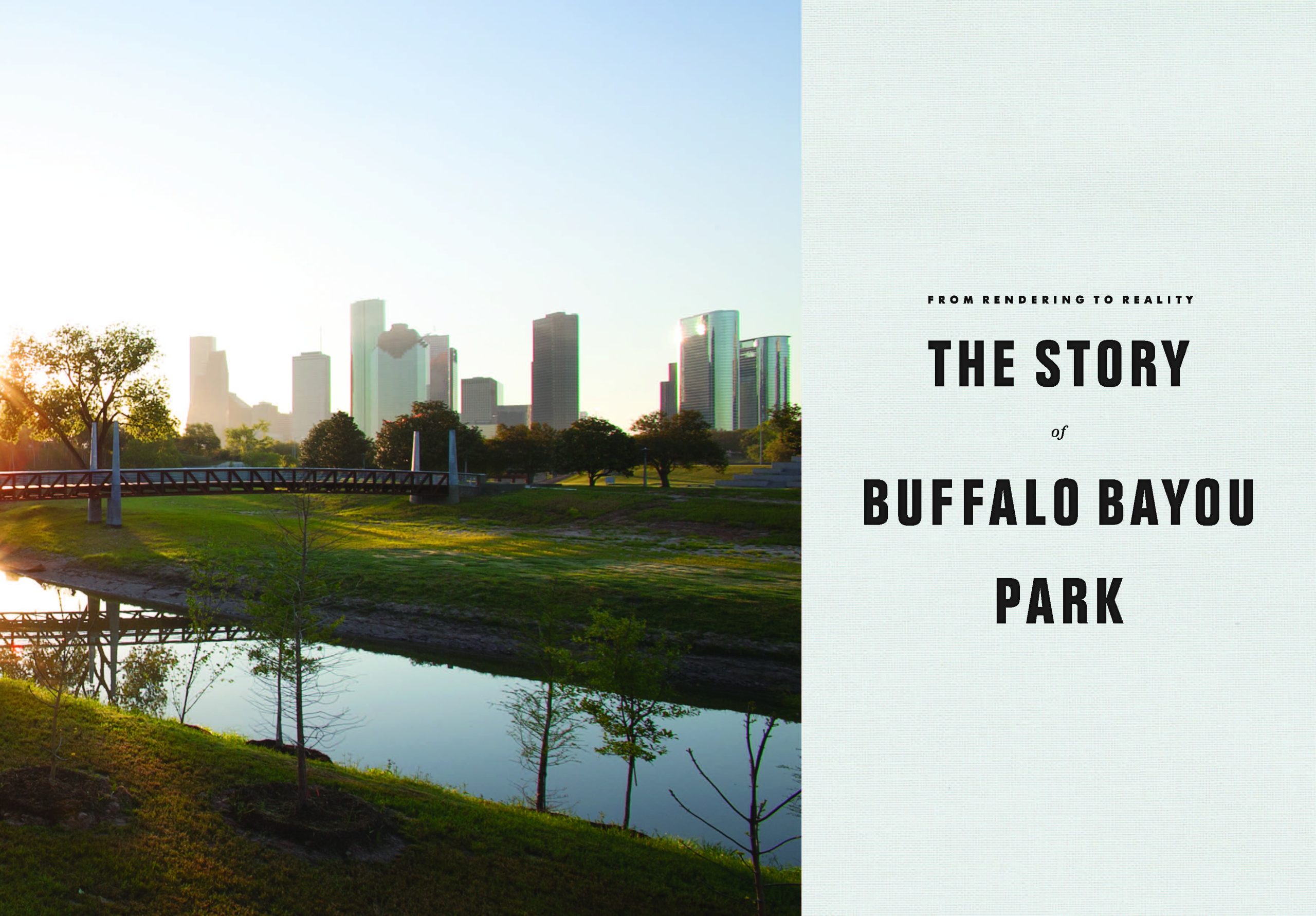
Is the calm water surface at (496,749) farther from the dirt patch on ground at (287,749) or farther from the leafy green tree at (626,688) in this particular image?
the dirt patch on ground at (287,749)

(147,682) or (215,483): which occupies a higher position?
(215,483)

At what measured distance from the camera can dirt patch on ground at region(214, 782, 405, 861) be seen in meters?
10.2

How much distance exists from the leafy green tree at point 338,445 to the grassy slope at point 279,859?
77449 mm

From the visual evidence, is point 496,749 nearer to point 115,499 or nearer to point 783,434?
point 115,499

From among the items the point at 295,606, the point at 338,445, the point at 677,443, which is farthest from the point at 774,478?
the point at 295,606

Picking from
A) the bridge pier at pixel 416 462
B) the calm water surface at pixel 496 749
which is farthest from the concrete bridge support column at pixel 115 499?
the calm water surface at pixel 496 749

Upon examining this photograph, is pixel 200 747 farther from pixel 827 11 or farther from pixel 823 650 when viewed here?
pixel 827 11

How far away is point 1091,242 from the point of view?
593 centimetres

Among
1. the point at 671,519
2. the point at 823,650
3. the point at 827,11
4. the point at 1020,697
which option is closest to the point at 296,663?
the point at 823,650

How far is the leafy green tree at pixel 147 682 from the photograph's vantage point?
20.0 m

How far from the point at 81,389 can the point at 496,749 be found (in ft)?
160

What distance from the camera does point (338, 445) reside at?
8838 centimetres

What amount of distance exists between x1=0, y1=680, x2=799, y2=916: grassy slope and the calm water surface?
2.95 metres

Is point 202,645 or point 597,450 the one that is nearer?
point 202,645
